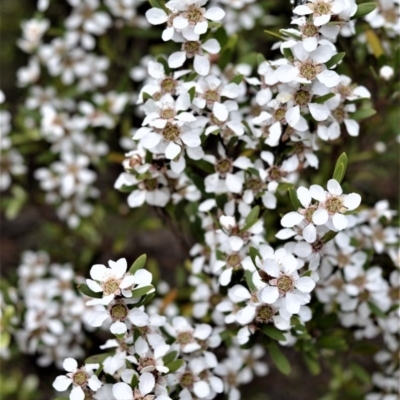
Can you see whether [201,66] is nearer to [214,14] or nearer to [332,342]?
[214,14]

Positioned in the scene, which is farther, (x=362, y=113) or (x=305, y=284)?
(x=362, y=113)

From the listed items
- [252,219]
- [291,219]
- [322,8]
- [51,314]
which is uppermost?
[322,8]

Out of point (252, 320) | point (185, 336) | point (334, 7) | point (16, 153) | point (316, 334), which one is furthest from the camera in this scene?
point (16, 153)

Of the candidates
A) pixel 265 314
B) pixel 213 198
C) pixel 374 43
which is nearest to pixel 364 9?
pixel 374 43

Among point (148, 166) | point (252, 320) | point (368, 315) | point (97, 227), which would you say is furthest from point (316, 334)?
point (97, 227)

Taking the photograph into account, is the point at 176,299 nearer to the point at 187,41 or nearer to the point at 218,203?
the point at 218,203

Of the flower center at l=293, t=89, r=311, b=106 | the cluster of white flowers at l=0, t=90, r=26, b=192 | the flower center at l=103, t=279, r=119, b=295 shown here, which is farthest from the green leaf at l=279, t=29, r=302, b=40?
the cluster of white flowers at l=0, t=90, r=26, b=192
